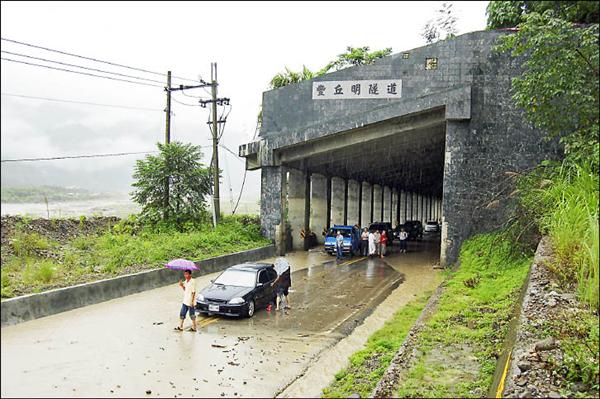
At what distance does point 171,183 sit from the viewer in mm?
22938

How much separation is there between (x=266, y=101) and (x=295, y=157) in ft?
10.5

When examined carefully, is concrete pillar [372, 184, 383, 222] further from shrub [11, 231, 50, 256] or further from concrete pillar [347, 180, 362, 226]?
shrub [11, 231, 50, 256]

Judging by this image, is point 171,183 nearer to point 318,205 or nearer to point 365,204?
point 318,205

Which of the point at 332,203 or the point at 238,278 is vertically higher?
the point at 332,203

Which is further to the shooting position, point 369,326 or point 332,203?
point 332,203

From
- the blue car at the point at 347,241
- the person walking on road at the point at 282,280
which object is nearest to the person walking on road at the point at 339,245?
the blue car at the point at 347,241

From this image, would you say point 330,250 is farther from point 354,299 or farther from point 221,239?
point 354,299

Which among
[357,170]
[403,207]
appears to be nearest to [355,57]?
[357,170]

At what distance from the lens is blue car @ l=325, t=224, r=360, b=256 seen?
27388 mm

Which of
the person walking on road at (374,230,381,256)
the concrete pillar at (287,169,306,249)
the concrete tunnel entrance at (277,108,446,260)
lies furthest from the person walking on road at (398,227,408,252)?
the concrete pillar at (287,169,306,249)

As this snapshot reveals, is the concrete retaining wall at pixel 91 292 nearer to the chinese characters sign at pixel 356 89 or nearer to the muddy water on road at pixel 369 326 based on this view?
the muddy water on road at pixel 369 326

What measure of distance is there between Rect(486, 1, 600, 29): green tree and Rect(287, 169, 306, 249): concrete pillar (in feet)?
41.7

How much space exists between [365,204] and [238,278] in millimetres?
31342

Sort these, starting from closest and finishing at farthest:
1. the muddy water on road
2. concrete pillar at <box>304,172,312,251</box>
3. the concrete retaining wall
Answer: the muddy water on road
the concrete retaining wall
concrete pillar at <box>304,172,312,251</box>
